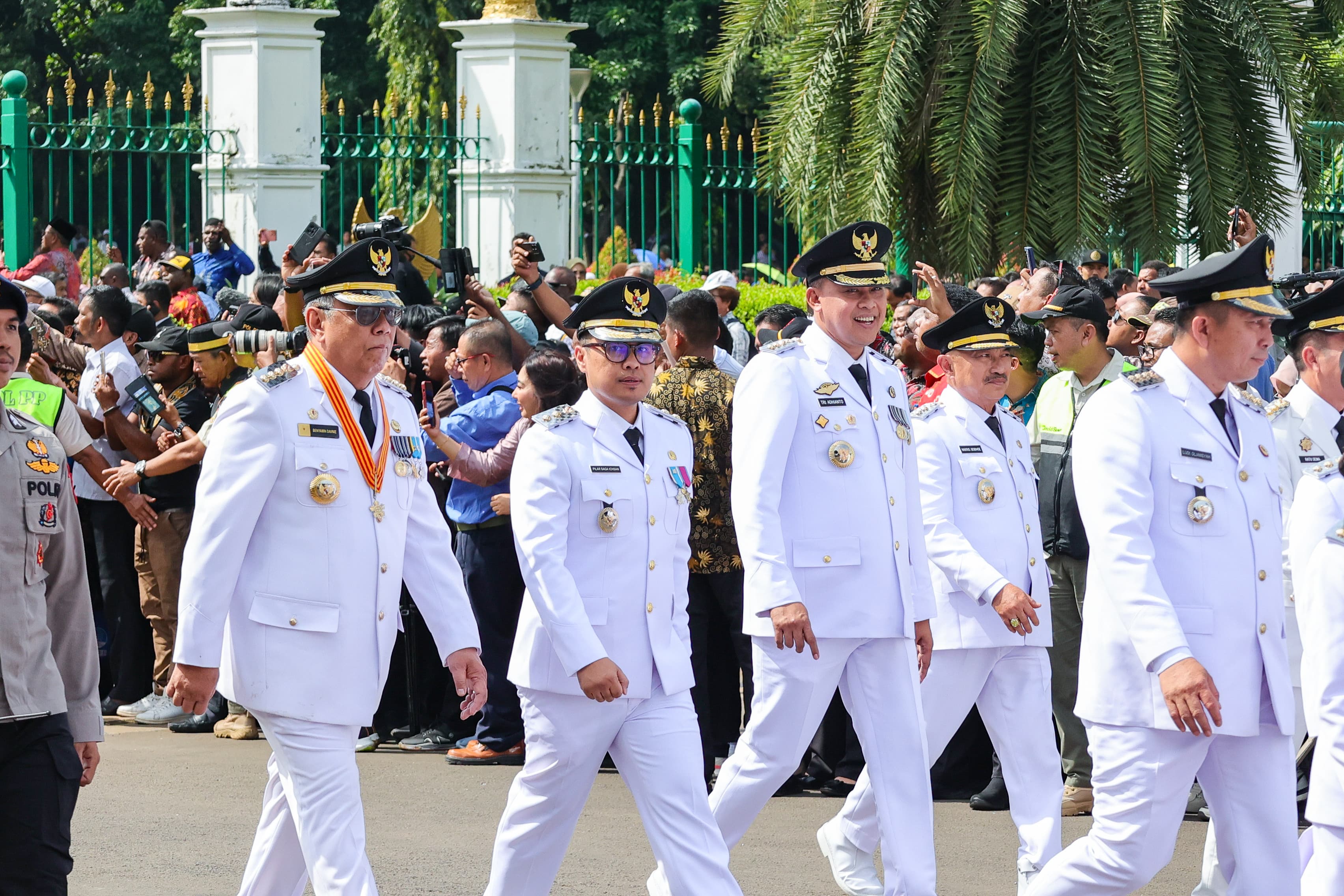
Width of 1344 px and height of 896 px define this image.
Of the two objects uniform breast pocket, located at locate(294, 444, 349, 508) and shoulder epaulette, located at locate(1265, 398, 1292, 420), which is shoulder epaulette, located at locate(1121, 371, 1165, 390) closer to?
shoulder epaulette, located at locate(1265, 398, 1292, 420)

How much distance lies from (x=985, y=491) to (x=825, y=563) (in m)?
0.95

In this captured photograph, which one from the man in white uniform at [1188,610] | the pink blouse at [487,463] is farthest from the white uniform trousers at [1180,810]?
the pink blouse at [487,463]

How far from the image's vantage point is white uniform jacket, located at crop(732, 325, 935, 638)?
5.73 metres

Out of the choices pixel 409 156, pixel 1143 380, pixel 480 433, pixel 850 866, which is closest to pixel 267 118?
pixel 409 156

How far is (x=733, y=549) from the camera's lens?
25.4 feet

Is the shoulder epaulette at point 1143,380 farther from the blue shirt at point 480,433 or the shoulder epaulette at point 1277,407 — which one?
the blue shirt at point 480,433


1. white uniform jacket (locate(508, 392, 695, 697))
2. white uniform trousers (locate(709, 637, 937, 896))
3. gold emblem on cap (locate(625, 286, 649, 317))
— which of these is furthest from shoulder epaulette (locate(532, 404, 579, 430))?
white uniform trousers (locate(709, 637, 937, 896))

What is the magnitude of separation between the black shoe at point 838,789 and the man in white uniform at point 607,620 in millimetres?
2531

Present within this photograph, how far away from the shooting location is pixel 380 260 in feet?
16.8

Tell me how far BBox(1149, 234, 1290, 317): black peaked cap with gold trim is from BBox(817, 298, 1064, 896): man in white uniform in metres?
1.43

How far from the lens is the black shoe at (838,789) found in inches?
310

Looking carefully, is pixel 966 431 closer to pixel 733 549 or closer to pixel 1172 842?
pixel 733 549

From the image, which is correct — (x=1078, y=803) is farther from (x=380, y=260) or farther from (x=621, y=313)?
(x=380, y=260)

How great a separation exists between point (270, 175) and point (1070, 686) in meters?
8.32
